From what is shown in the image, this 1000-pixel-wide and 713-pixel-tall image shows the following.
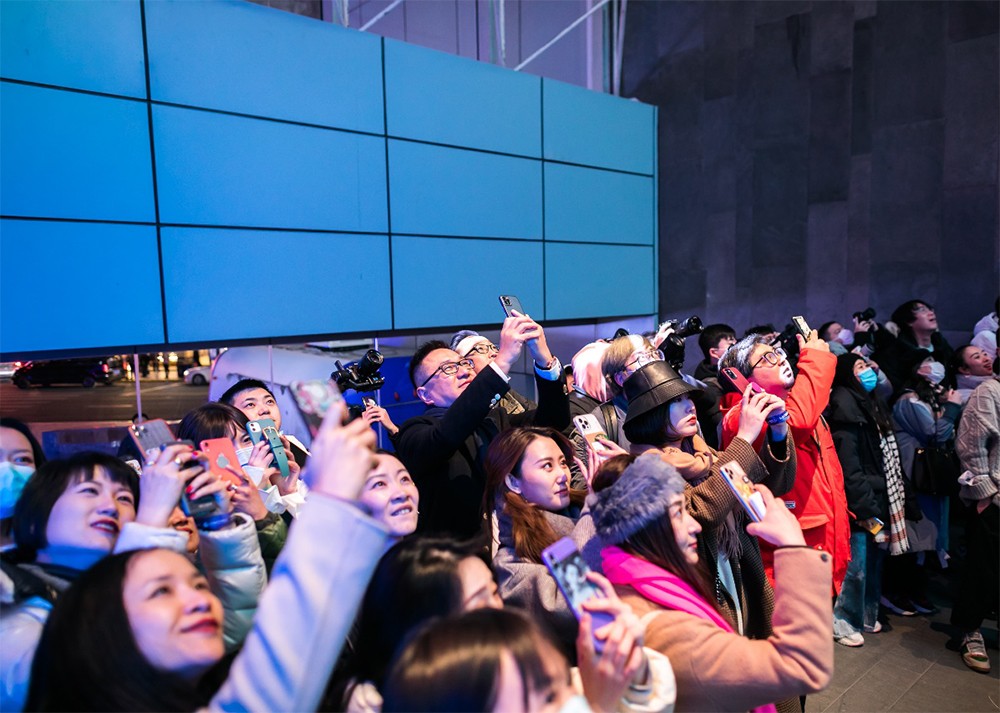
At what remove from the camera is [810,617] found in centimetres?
132

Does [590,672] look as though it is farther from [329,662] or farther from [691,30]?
[691,30]

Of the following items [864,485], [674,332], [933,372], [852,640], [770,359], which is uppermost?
[674,332]

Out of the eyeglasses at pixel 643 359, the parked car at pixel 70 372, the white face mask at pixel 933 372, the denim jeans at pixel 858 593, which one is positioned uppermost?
the eyeglasses at pixel 643 359

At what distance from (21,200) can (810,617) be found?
11.3 feet

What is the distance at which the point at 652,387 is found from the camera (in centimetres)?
215

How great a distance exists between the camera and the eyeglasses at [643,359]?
2.29 metres

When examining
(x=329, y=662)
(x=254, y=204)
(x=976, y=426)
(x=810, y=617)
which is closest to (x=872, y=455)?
(x=976, y=426)

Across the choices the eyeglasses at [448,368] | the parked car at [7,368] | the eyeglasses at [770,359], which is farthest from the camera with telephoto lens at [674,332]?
the parked car at [7,368]

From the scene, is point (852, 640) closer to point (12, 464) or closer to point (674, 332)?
point (674, 332)

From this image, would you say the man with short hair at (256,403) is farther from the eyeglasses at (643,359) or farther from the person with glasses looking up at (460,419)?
the eyeglasses at (643,359)

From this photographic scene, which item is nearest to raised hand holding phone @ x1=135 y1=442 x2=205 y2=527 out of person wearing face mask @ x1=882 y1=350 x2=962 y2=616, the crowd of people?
the crowd of people

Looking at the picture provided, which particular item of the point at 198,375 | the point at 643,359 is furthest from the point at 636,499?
the point at 198,375

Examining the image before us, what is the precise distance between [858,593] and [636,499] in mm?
2753

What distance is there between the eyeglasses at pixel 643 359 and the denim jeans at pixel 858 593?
197 centimetres
